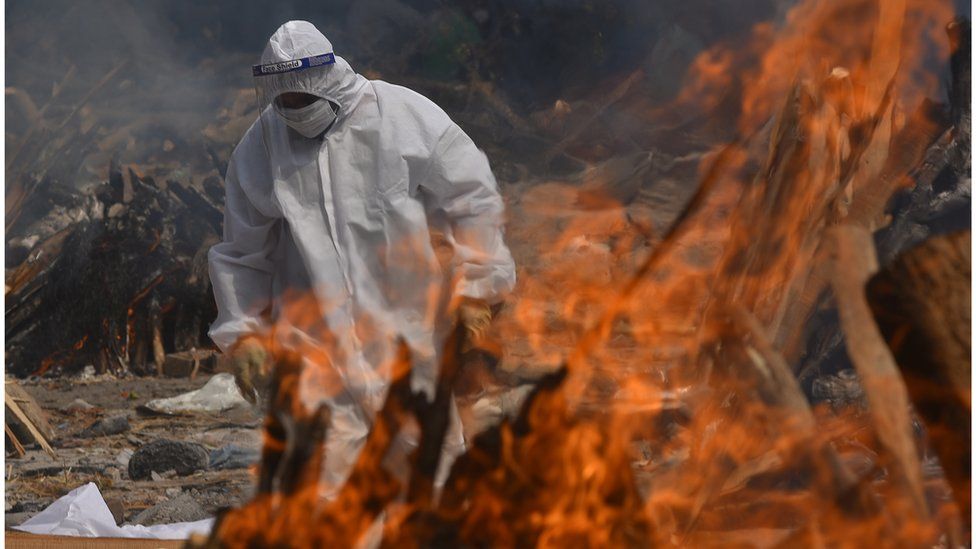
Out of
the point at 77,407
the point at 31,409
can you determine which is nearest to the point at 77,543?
the point at 31,409

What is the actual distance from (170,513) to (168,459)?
1304mm

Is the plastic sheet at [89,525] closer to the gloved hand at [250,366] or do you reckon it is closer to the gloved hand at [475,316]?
the gloved hand at [250,366]

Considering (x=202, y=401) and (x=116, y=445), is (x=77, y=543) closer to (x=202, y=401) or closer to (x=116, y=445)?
(x=116, y=445)

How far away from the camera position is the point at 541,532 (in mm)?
1615

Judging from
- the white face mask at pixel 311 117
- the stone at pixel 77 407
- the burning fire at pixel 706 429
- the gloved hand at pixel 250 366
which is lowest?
the stone at pixel 77 407

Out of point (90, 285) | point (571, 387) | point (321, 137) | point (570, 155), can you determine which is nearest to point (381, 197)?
point (321, 137)

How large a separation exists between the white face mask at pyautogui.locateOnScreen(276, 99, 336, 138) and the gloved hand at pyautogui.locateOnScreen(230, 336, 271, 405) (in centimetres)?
55

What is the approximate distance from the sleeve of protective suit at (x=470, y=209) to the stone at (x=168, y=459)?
3.23m

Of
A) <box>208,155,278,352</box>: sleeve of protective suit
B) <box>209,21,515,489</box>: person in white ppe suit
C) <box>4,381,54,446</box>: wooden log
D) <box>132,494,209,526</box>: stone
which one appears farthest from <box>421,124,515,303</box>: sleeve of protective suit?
<box>4,381,54,446</box>: wooden log

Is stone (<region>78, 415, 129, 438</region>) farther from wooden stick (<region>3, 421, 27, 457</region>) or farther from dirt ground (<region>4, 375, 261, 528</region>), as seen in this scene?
wooden stick (<region>3, 421, 27, 457</region>)

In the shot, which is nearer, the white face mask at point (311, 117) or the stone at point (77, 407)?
the white face mask at point (311, 117)

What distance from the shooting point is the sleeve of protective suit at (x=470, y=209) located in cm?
252

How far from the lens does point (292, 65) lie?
100 inches

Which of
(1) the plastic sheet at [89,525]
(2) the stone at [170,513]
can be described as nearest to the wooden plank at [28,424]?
(2) the stone at [170,513]
